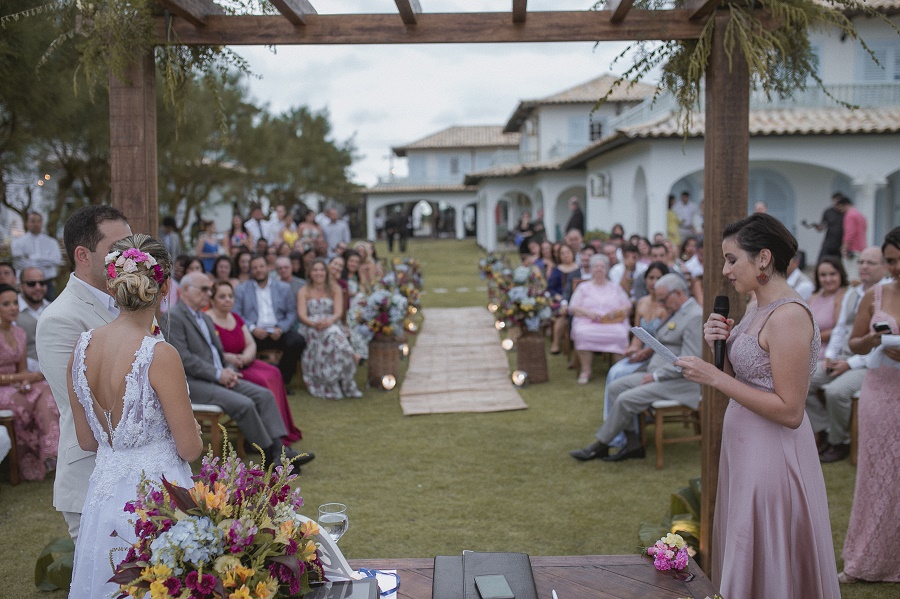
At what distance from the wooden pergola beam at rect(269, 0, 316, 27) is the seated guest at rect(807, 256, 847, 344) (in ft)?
17.9

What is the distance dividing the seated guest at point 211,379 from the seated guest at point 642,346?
2.85 metres

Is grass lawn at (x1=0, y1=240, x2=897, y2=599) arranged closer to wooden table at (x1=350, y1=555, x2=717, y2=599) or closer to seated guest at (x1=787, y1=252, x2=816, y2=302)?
wooden table at (x1=350, y1=555, x2=717, y2=599)

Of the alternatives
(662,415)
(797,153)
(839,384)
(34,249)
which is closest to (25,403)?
(662,415)

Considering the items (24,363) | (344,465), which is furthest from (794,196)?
(24,363)

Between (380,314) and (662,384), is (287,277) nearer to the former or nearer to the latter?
(380,314)

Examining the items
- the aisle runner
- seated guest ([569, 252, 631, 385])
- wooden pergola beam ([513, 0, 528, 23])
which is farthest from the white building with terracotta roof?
wooden pergola beam ([513, 0, 528, 23])

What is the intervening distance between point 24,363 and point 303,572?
5.28 meters

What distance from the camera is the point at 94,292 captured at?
3430 mm

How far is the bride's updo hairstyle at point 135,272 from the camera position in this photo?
2857 mm

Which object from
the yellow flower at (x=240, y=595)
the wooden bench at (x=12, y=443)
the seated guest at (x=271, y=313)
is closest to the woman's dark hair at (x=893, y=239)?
the yellow flower at (x=240, y=595)

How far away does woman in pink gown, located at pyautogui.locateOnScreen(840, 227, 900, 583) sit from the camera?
14.6ft

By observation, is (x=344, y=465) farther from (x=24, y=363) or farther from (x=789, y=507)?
(x=789, y=507)

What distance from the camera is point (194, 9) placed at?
13.3 ft

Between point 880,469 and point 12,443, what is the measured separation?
615cm
